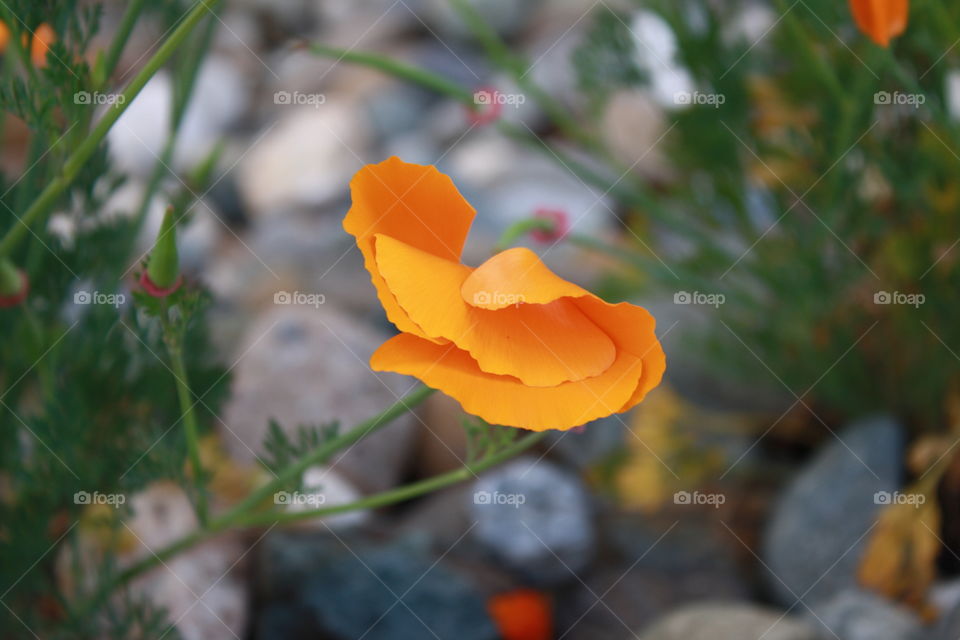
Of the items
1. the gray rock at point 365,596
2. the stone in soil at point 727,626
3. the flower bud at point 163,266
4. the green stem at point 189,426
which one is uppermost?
the flower bud at point 163,266

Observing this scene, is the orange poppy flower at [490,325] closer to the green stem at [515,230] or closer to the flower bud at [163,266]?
the green stem at [515,230]

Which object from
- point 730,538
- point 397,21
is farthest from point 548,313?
point 397,21

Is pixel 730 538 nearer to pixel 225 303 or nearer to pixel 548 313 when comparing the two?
pixel 548 313

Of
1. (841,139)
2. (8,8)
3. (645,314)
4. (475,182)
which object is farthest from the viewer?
(475,182)

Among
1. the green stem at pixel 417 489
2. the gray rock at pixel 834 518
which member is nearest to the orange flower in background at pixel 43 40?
the green stem at pixel 417 489

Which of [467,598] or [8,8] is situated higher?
[8,8]

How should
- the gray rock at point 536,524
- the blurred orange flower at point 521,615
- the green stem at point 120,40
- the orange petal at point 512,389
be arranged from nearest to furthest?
the orange petal at point 512,389, the green stem at point 120,40, the blurred orange flower at point 521,615, the gray rock at point 536,524

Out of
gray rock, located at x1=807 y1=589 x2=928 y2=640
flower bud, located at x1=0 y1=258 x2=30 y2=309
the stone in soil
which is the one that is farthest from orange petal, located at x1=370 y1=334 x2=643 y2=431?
gray rock, located at x1=807 y1=589 x2=928 y2=640
